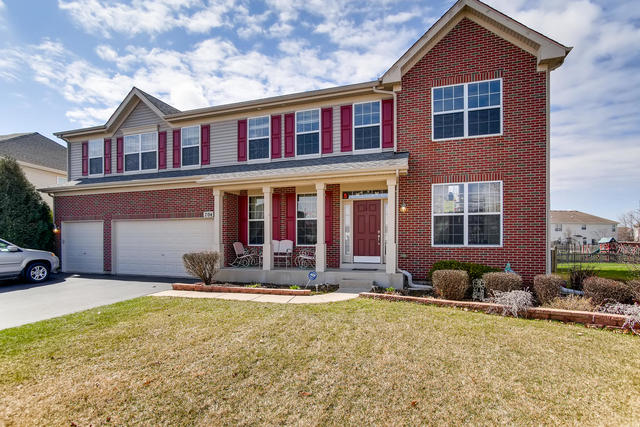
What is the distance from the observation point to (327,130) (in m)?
11.0

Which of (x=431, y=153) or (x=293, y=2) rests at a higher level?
(x=293, y=2)

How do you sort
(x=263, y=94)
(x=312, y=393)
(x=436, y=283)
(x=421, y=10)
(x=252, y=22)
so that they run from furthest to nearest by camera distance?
(x=263, y=94)
(x=252, y=22)
(x=421, y=10)
(x=436, y=283)
(x=312, y=393)

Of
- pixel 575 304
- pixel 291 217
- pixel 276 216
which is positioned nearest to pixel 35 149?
pixel 276 216

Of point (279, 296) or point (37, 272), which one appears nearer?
point (279, 296)

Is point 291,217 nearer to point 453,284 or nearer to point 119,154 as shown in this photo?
point 453,284

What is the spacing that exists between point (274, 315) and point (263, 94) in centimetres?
909

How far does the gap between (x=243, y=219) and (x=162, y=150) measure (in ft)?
16.5

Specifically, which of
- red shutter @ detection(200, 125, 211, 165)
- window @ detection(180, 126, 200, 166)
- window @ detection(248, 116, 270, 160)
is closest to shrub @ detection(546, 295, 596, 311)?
window @ detection(248, 116, 270, 160)

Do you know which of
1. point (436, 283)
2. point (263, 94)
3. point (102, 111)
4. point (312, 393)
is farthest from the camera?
point (102, 111)

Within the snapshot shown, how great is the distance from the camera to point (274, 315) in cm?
630

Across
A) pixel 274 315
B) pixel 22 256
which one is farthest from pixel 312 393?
pixel 22 256

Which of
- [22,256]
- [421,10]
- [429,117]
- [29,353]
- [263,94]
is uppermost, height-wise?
[421,10]

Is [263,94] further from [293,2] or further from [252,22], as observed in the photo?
[293,2]

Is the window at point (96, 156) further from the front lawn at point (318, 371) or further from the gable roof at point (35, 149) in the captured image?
the front lawn at point (318, 371)
